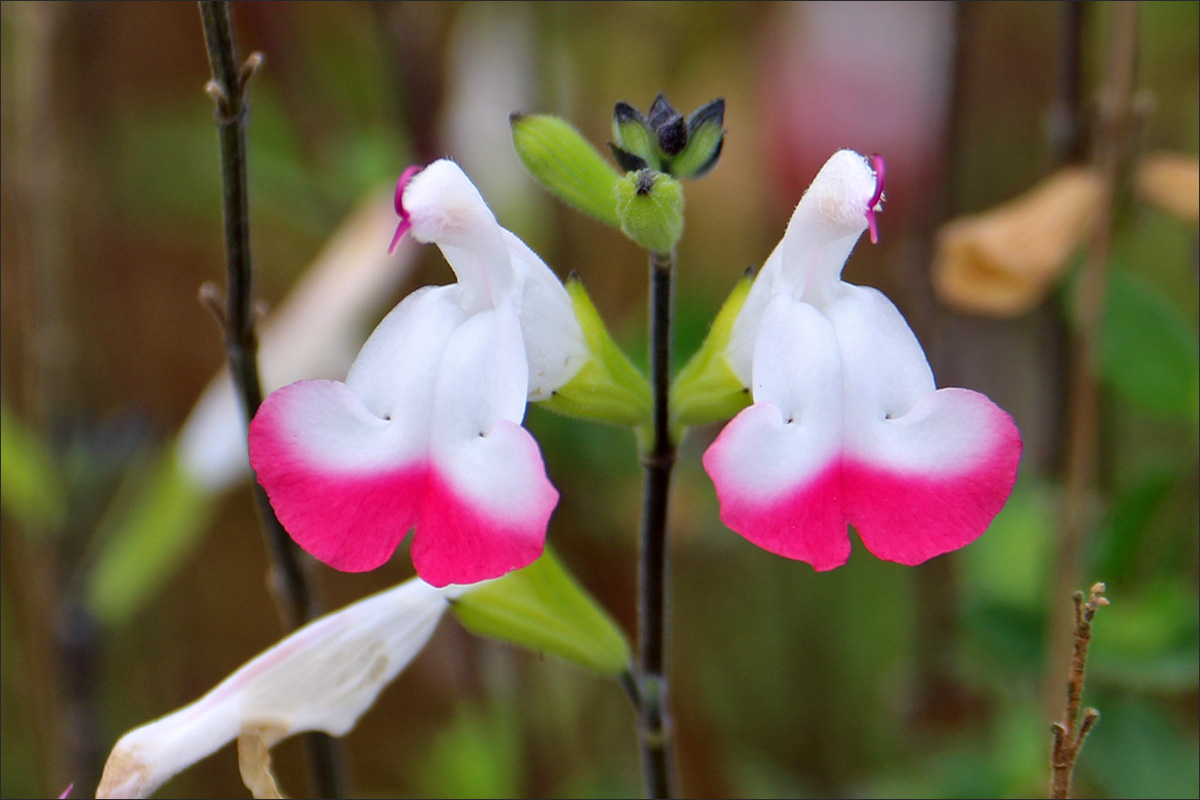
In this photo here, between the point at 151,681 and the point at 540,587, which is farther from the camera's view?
the point at 151,681

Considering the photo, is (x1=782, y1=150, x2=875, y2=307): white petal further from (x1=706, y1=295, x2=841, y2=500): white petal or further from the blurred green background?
the blurred green background

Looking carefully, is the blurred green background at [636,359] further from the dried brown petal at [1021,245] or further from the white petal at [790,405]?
the white petal at [790,405]

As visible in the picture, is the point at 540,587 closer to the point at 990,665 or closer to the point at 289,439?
the point at 289,439

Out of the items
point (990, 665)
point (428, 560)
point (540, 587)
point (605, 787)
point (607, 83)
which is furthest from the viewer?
point (607, 83)

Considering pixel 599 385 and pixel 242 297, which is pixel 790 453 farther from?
pixel 242 297

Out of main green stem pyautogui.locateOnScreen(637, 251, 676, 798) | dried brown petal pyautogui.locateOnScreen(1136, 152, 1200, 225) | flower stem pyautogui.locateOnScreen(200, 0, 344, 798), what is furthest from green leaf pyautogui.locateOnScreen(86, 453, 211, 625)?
dried brown petal pyautogui.locateOnScreen(1136, 152, 1200, 225)

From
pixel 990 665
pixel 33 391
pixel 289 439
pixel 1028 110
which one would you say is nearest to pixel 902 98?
pixel 1028 110
